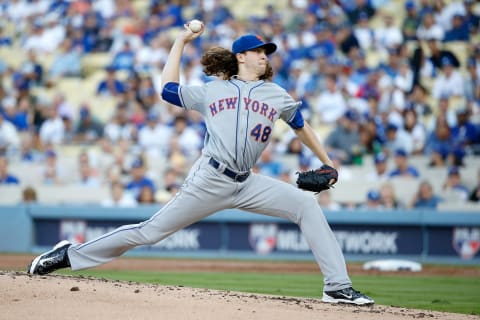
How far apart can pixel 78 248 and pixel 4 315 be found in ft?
3.63

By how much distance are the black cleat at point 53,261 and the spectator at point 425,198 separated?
7621mm

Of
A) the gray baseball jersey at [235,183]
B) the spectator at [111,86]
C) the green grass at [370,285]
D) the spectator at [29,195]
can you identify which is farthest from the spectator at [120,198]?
the gray baseball jersey at [235,183]

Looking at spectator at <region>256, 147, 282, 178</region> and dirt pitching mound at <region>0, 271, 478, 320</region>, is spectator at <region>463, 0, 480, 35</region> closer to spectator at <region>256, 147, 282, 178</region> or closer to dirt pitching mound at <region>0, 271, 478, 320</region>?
spectator at <region>256, 147, 282, 178</region>

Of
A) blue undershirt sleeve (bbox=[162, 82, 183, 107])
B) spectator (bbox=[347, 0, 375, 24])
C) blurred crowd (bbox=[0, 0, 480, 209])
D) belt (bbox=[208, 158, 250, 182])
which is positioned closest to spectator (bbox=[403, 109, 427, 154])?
blurred crowd (bbox=[0, 0, 480, 209])

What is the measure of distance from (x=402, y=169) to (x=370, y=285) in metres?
4.57

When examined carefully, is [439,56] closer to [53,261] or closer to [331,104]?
[331,104]

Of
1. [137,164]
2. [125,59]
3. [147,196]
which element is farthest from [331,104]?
[125,59]

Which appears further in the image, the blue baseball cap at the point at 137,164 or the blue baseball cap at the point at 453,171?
the blue baseball cap at the point at 137,164

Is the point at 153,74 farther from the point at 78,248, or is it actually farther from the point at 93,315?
the point at 93,315

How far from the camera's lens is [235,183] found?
6277mm

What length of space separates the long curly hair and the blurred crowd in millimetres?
7184

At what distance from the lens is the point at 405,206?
44.8 feet

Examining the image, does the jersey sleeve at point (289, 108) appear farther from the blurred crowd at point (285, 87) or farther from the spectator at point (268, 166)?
the spectator at point (268, 166)

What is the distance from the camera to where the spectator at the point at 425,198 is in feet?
43.2
